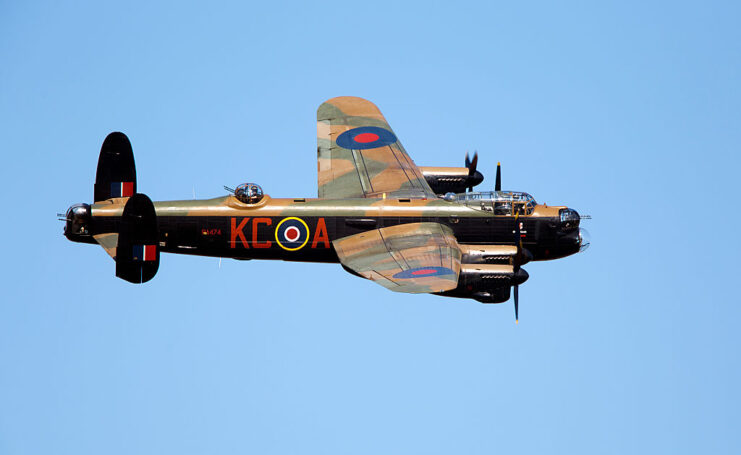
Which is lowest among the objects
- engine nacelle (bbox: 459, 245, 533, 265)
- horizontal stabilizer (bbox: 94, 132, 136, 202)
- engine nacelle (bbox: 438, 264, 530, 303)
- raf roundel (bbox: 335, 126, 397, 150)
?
engine nacelle (bbox: 438, 264, 530, 303)

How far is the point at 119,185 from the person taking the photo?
45406 millimetres

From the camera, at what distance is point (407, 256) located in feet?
144

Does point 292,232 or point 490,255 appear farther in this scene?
point 292,232

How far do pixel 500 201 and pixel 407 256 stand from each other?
15.9ft

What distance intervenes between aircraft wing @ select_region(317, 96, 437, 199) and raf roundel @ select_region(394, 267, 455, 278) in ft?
17.8

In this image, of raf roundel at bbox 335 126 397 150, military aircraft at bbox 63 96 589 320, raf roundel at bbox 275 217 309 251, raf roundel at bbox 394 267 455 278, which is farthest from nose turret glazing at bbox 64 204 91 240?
raf roundel at bbox 394 267 455 278

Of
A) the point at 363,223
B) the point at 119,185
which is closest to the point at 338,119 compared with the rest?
the point at 363,223

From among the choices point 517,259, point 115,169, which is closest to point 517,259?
point 517,259

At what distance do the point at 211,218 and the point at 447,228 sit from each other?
8.55 m

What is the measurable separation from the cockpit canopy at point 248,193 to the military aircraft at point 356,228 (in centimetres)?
4

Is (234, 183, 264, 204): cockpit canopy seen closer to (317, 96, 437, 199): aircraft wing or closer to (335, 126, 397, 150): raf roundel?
(317, 96, 437, 199): aircraft wing

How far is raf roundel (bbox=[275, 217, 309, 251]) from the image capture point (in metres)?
45.7

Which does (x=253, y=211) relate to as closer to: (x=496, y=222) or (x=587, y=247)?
(x=496, y=222)

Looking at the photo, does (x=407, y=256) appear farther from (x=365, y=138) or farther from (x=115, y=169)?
(x=115, y=169)
